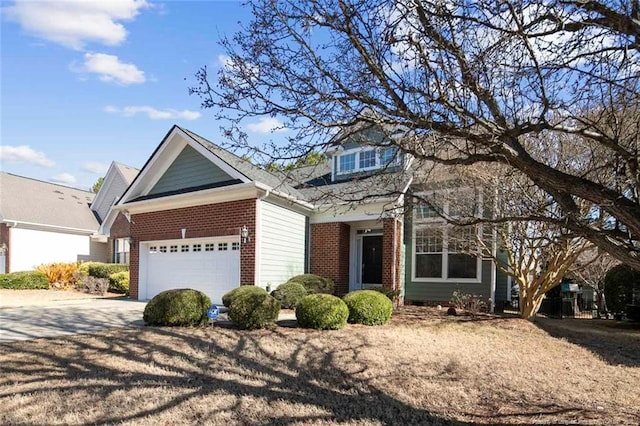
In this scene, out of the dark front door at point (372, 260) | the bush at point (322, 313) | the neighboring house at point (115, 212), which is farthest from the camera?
the neighboring house at point (115, 212)

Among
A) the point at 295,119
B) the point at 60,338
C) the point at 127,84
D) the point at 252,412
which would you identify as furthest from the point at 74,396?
the point at 127,84

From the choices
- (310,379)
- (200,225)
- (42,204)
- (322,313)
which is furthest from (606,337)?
(42,204)

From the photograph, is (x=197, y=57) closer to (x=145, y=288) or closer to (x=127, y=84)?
(x=127, y=84)

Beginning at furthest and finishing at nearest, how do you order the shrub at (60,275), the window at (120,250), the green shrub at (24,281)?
the window at (120,250), the shrub at (60,275), the green shrub at (24,281)

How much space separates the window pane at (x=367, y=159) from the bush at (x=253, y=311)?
898cm

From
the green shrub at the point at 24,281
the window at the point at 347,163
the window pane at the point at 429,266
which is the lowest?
the green shrub at the point at 24,281

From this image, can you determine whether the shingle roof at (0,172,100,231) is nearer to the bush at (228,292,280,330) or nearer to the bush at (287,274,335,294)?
the bush at (287,274,335,294)

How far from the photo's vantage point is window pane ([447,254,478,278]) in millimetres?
14695

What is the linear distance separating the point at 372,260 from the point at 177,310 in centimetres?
878

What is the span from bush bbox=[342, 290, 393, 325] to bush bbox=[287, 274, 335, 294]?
332cm

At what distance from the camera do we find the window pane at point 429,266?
1525 centimetres

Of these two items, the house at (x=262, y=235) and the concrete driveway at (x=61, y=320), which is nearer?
the concrete driveway at (x=61, y=320)

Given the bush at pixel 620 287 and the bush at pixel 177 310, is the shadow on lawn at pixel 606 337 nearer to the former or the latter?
the bush at pixel 620 287

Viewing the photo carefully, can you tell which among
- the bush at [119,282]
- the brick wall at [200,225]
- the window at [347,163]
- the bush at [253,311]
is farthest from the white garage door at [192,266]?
the window at [347,163]
